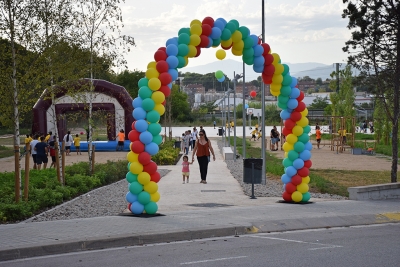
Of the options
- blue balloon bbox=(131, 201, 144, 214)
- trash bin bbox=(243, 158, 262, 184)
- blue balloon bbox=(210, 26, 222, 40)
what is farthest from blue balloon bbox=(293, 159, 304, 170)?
blue balloon bbox=(131, 201, 144, 214)

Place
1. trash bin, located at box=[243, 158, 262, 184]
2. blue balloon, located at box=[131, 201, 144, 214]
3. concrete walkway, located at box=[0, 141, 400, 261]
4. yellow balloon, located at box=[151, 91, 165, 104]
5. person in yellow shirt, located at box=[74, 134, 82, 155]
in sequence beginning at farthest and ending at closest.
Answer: person in yellow shirt, located at box=[74, 134, 82, 155]
trash bin, located at box=[243, 158, 262, 184]
yellow balloon, located at box=[151, 91, 165, 104]
blue balloon, located at box=[131, 201, 144, 214]
concrete walkway, located at box=[0, 141, 400, 261]

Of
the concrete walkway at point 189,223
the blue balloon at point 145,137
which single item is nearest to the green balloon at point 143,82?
A: the blue balloon at point 145,137

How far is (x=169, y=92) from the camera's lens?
44.9 ft

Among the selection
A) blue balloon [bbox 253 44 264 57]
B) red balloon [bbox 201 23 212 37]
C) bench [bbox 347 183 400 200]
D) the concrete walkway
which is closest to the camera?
the concrete walkway

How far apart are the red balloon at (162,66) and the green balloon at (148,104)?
2.18ft

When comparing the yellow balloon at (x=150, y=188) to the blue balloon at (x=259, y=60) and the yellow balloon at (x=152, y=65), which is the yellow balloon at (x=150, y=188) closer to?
the yellow balloon at (x=152, y=65)

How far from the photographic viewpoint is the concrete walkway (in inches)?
400

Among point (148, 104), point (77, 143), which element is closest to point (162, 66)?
point (148, 104)

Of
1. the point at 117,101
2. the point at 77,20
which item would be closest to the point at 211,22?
the point at 77,20

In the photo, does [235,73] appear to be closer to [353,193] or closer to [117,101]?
[117,101]

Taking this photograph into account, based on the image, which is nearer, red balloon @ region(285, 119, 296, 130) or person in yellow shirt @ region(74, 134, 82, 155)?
red balloon @ region(285, 119, 296, 130)

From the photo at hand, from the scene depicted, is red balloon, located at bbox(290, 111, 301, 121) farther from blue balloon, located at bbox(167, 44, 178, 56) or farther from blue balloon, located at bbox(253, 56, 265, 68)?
blue balloon, located at bbox(167, 44, 178, 56)

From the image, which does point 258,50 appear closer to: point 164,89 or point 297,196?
point 164,89

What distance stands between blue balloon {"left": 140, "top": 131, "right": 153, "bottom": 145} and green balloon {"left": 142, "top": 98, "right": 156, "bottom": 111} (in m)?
0.51
